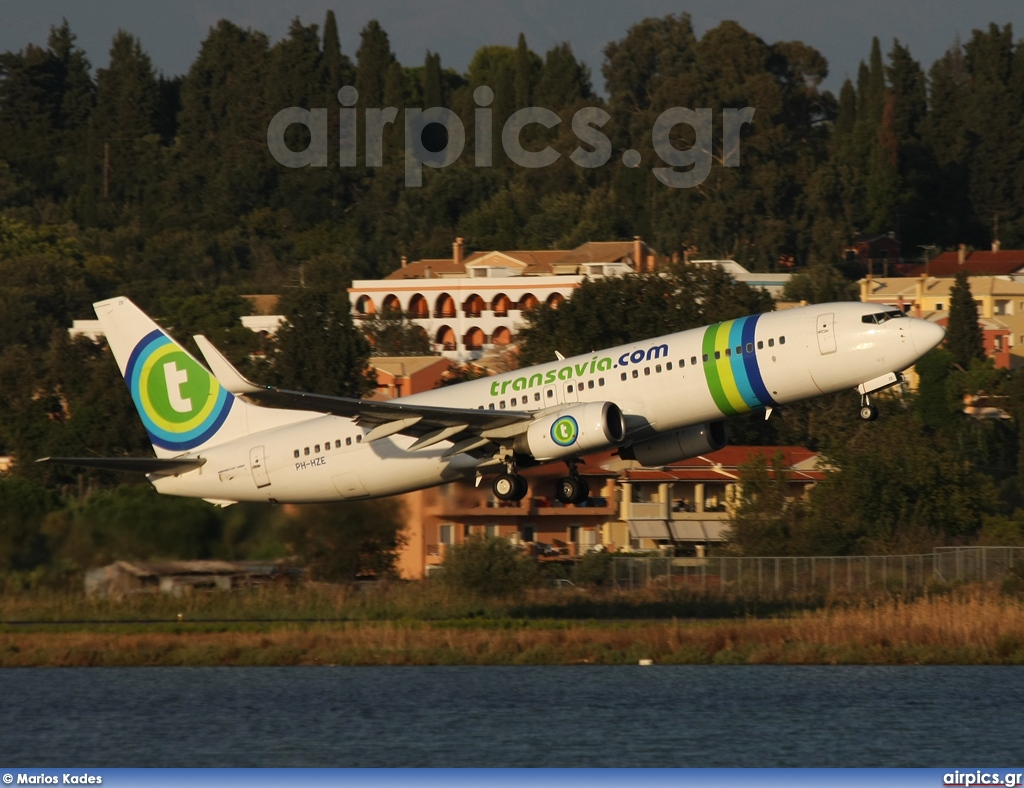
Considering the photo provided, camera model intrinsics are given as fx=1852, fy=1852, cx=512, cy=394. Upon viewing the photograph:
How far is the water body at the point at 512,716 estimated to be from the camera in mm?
40188

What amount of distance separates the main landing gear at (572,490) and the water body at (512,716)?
5378 mm

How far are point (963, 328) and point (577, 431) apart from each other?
9564 centimetres

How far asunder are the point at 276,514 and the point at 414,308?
356 feet

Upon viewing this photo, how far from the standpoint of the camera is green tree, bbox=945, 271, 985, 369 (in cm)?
13250

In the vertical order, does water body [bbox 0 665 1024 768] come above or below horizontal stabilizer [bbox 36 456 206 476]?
below

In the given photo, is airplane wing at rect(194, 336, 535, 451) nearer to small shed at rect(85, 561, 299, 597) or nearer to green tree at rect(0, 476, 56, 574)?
small shed at rect(85, 561, 299, 597)

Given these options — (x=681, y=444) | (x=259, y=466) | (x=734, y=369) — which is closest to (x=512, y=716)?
(x=681, y=444)

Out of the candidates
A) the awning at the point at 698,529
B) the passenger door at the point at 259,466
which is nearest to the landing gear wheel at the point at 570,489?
the passenger door at the point at 259,466

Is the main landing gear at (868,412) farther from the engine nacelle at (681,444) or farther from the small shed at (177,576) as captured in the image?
the small shed at (177,576)

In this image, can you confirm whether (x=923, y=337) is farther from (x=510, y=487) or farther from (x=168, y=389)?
(x=168, y=389)

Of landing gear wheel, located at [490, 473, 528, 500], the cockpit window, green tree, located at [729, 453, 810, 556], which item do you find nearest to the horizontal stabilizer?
landing gear wheel, located at [490, 473, 528, 500]

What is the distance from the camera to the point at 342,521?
53.1 meters

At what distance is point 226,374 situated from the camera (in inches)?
1768

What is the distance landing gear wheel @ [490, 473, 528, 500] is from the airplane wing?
1035 mm
